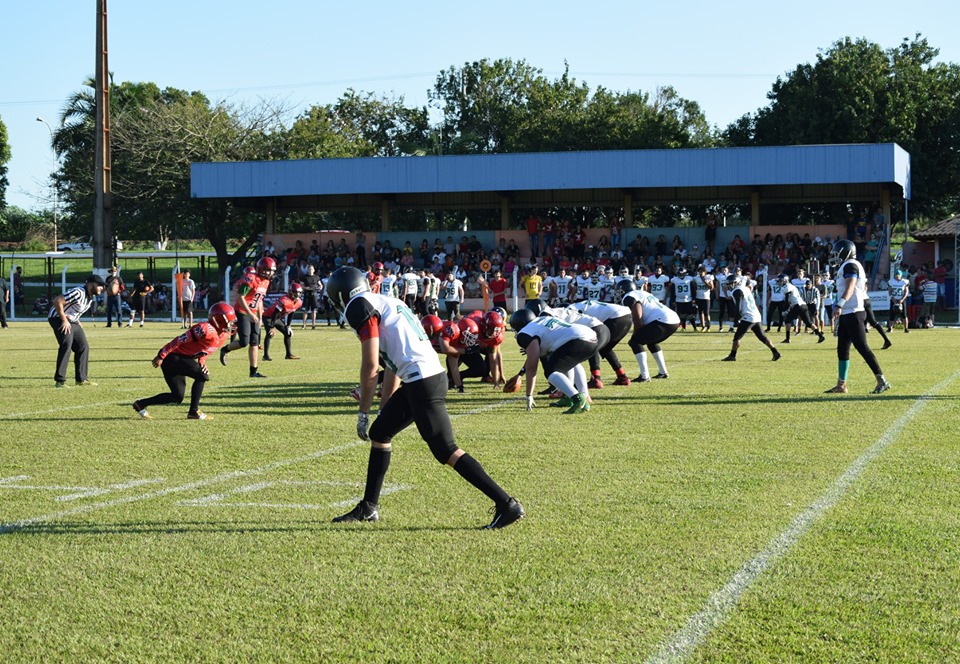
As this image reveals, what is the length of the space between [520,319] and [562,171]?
32416 mm

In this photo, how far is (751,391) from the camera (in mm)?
13625

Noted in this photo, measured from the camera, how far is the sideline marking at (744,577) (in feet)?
14.2

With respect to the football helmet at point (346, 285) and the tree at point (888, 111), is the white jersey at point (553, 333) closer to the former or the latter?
the football helmet at point (346, 285)

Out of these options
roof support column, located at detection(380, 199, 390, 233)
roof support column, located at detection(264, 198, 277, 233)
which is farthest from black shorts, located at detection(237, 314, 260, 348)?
roof support column, located at detection(264, 198, 277, 233)

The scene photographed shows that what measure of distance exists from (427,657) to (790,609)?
5.23ft

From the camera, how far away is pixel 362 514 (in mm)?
6508

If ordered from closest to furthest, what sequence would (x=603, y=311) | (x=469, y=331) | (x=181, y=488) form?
(x=181, y=488)
(x=469, y=331)
(x=603, y=311)

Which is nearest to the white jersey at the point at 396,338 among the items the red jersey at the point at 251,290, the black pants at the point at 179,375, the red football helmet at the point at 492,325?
the black pants at the point at 179,375

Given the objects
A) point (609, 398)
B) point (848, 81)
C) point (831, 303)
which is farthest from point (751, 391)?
point (848, 81)

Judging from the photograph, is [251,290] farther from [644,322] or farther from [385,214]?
[385,214]

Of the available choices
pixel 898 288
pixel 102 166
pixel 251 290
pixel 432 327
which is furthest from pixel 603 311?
pixel 102 166

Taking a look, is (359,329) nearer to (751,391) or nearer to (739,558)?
(739,558)

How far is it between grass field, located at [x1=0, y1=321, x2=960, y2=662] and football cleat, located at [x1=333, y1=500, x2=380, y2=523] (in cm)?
11

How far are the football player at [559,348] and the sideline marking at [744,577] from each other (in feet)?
11.0
